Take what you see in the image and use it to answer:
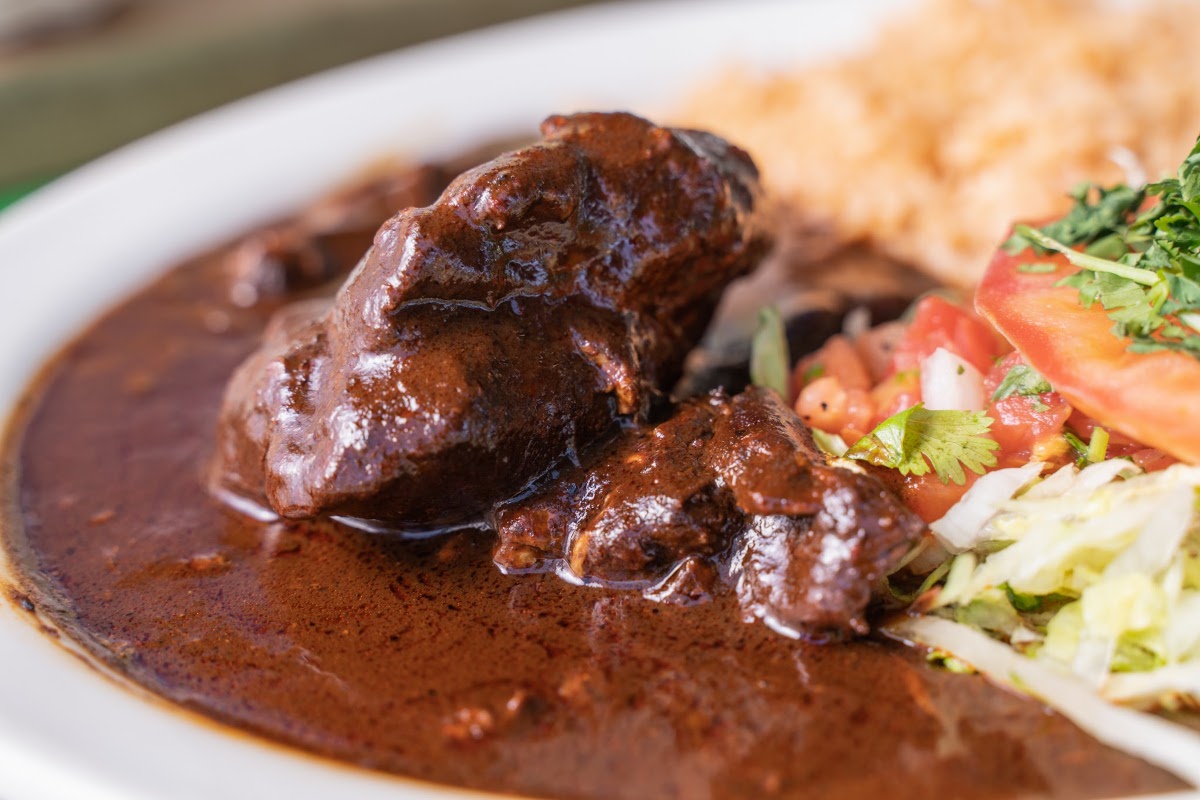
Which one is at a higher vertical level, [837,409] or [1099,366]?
[1099,366]

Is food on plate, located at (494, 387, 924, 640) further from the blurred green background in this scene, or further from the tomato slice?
the blurred green background

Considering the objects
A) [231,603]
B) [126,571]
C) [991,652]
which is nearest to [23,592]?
[126,571]

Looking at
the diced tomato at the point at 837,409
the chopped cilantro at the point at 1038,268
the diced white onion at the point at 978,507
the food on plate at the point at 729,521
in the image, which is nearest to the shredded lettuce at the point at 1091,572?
the diced white onion at the point at 978,507

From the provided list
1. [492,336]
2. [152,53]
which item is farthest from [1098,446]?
A: [152,53]

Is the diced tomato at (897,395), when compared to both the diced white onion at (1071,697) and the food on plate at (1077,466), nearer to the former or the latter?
the food on plate at (1077,466)

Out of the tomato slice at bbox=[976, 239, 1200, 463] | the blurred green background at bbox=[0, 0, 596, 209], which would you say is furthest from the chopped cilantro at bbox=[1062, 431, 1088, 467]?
the blurred green background at bbox=[0, 0, 596, 209]

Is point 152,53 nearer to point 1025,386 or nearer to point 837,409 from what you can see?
point 837,409

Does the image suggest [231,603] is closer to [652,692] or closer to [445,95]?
[652,692]
